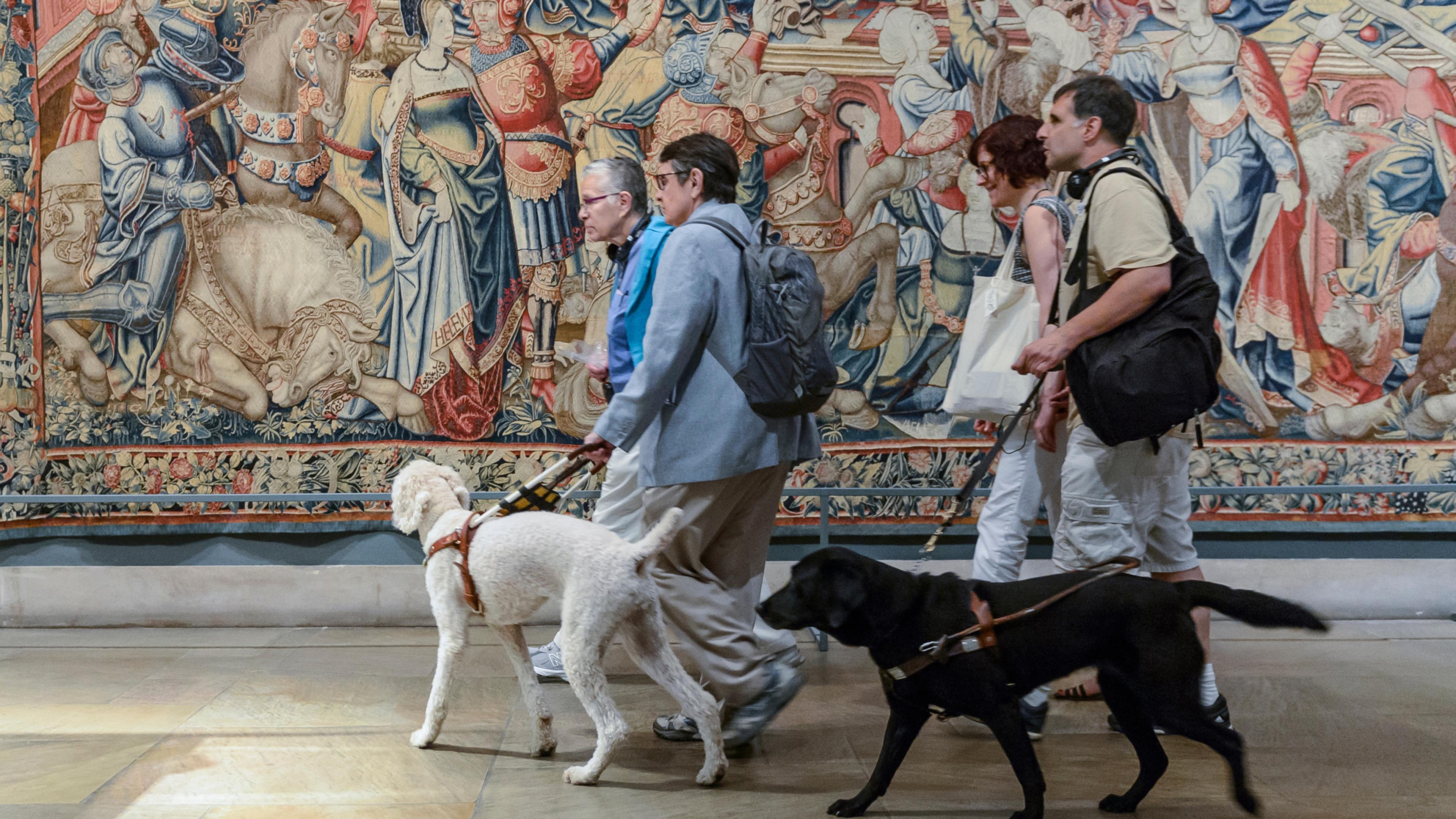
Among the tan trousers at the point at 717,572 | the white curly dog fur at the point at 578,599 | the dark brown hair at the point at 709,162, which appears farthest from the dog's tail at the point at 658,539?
the dark brown hair at the point at 709,162

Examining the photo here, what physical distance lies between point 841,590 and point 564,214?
10.4ft

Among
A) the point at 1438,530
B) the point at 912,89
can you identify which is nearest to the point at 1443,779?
the point at 1438,530

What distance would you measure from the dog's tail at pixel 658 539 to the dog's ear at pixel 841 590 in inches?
20.3

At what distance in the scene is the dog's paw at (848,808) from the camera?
2955 millimetres

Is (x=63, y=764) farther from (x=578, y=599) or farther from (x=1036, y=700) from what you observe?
(x=1036, y=700)

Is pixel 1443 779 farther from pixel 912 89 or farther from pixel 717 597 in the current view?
pixel 912 89

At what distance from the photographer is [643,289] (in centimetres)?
371

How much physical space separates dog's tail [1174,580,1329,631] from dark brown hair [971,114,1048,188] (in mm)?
1636

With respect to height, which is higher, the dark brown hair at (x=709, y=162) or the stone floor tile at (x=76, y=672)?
the dark brown hair at (x=709, y=162)

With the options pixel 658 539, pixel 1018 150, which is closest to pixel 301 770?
pixel 658 539

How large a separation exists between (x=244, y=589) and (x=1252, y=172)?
5.30 m

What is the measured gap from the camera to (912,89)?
17.7 ft

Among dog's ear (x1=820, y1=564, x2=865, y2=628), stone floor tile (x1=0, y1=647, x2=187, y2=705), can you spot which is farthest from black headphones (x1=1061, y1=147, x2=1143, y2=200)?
stone floor tile (x1=0, y1=647, x2=187, y2=705)

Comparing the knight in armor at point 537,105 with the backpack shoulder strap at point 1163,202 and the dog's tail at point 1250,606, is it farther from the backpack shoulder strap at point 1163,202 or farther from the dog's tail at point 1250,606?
the dog's tail at point 1250,606
